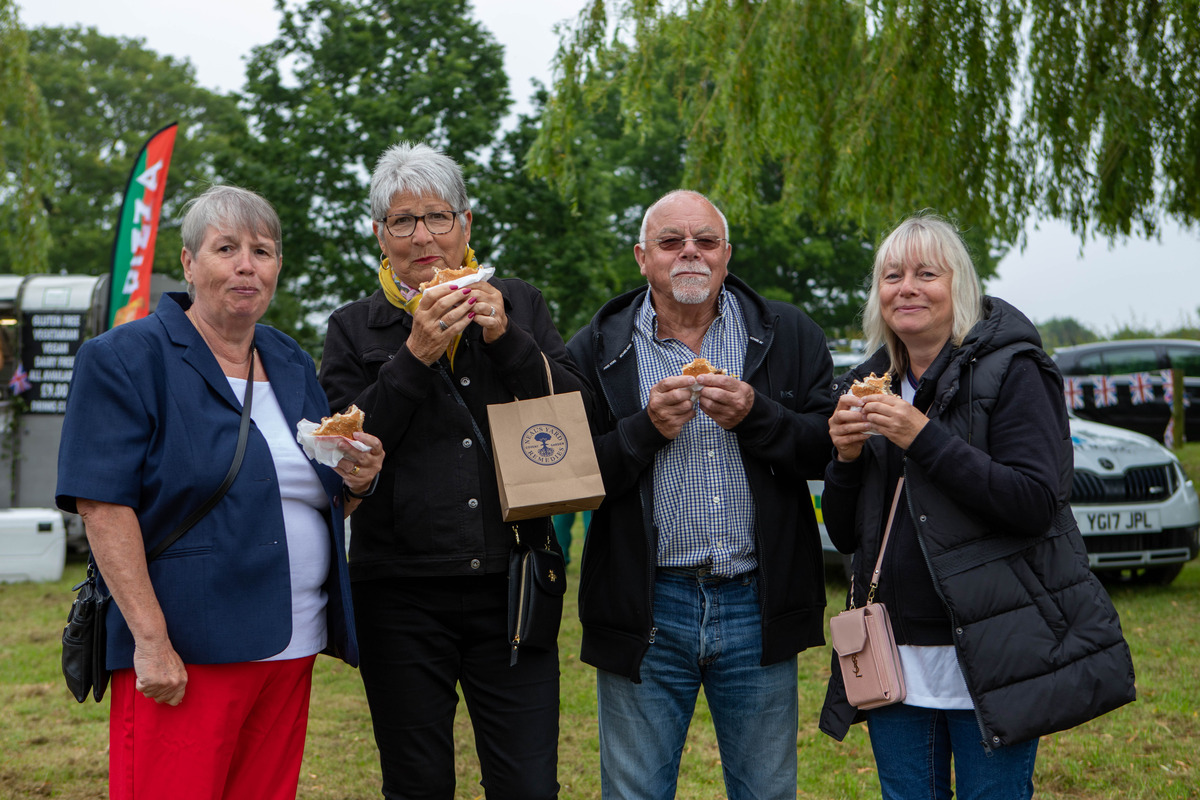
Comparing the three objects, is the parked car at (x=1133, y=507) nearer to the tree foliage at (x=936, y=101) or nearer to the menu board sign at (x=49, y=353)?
the tree foliage at (x=936, y=101)

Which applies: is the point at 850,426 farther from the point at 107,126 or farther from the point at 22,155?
the point at 107,126

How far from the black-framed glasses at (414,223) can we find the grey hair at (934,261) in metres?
1.24

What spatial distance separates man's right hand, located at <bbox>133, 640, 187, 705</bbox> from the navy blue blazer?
0.05m

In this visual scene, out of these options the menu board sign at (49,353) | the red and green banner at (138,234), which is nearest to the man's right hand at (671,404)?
the red and green banner at (138,234)

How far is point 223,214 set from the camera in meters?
2.56

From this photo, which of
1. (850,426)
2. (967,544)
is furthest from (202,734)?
(967,544)

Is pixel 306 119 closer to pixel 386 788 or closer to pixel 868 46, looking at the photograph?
pixel 868 46

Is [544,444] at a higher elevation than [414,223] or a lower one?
lower

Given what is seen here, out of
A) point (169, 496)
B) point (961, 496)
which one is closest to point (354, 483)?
point (169, 496)

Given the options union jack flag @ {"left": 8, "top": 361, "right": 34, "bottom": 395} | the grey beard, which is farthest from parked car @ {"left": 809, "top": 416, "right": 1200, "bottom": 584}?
union jack flag @ {"left": 8, "top": 361, "right": 34, "bottom": 395}

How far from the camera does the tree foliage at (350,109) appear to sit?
74.6ft

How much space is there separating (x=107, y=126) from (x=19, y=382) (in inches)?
1068

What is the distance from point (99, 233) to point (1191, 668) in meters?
30.9

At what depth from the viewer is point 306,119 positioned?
74.9 ft
